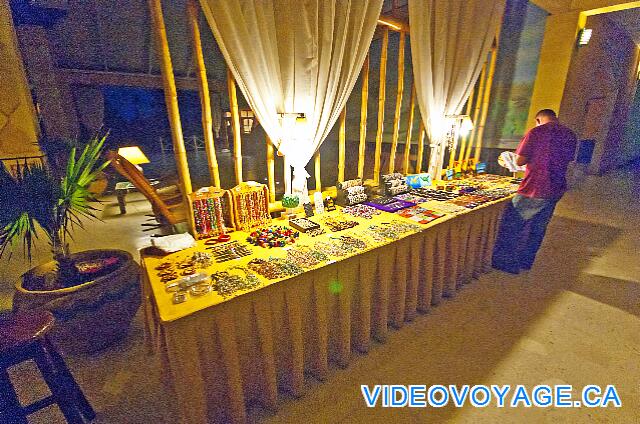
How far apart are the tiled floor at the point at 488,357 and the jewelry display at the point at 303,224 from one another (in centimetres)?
110

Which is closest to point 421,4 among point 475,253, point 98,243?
point 475,253

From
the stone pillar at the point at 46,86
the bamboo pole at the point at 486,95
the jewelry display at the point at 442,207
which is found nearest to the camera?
the jewelry display at the point at 442,207

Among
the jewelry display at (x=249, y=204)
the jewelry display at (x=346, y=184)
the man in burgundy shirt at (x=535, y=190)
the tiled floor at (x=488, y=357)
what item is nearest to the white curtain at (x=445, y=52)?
the man in burgundy shirt at (x=535, y=190)

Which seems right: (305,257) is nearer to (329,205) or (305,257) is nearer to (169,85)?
(329,205)

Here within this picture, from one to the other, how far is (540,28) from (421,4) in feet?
10.2

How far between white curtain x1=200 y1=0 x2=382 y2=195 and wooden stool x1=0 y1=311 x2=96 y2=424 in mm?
1916

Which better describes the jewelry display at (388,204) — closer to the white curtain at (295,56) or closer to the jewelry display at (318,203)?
the jewelry display at (318,203)

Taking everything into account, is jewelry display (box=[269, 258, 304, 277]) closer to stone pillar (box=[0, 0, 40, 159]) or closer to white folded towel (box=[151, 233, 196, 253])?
white folded towel (box=[151, 233, 196, 253])

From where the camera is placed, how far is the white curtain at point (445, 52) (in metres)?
3.36

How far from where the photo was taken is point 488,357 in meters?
2.19

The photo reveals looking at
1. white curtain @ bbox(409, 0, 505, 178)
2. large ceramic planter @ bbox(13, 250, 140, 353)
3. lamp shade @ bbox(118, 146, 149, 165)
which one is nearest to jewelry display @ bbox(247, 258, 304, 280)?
large ceramic planter @ bbox(13, 250, 140, 353)

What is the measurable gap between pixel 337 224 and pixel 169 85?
5.49ft

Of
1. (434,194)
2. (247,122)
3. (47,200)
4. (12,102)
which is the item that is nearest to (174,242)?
(47,200)

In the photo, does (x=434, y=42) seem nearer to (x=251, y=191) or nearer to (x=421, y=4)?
(x=421, y=4)
